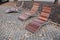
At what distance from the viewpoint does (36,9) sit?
3223mm

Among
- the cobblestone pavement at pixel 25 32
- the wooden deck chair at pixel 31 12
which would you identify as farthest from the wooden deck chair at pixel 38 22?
the wooden deck chair at pixel 31 12

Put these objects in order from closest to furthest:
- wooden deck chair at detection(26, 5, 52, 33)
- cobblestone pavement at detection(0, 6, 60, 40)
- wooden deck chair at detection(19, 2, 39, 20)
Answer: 1. cobblestone pavement at detection(0, 6, 60, 40)
2. wooden deck chair at detection(26, 5, 52, 33)
3. wooden deck chair at detection(19, 2, 39, 20)

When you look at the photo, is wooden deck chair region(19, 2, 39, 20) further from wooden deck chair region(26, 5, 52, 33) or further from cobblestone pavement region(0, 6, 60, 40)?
cobblestone pavement region(0, 6, 60, 40)

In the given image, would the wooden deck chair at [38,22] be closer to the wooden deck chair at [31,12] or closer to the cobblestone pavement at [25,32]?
the cobblestone pavement at [25,32]

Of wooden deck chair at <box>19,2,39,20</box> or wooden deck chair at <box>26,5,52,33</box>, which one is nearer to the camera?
wooden deck chair at <box>26,5,52,33</box>


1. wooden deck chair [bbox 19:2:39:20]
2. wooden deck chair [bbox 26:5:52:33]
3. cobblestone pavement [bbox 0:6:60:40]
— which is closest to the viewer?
cobblestone pavement [bbox 0:6:60:40]

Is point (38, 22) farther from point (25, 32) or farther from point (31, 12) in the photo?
point (31, 12)

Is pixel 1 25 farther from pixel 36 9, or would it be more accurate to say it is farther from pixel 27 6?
pixel 27 6

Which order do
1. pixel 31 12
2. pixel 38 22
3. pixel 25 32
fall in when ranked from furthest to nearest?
pixel 31 12
pixel 38 22
pixel 25 32

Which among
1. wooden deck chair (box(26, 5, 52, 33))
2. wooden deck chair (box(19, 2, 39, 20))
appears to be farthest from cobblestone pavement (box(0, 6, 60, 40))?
wooden deck chair (box(19, 2, 39, 20))

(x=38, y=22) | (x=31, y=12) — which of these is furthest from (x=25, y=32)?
(x=31, y=12)

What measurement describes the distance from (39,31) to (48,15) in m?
0.67

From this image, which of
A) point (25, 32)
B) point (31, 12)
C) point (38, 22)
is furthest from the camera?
point (31, 12)

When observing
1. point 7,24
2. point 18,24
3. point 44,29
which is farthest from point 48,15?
point 7,24
